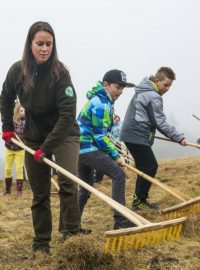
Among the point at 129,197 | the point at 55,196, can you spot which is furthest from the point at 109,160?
the point at 55,196

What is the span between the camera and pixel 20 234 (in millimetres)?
5383

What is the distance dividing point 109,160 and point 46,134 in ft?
3.44

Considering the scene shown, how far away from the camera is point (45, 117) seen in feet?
13.9

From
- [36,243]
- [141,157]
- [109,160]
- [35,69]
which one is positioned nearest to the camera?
[35,69]

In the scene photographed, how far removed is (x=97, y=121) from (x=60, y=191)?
3.28 ft

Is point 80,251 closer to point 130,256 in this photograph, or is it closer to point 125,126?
point 130,256

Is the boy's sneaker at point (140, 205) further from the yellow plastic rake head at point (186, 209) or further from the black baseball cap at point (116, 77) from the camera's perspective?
the black baseball cap at point (116, 77)

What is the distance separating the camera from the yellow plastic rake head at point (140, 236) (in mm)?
3619

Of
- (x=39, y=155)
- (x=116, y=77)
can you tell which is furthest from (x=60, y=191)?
(x=116, y=77)

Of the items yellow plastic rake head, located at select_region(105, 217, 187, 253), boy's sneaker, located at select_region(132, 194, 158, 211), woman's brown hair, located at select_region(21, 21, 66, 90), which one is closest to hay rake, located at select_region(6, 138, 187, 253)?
yellow plastic rake head, located at select_region(105, 217, 187, 253)

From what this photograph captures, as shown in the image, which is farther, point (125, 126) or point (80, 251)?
point (125, 126)

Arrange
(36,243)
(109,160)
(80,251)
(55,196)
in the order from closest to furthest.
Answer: (80,251) → (36,243) → (109,160) → (55,196)

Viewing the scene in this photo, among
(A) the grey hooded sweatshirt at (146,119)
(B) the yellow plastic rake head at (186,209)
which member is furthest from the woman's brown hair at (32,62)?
(A) the grey hooded sweatshirt at (146,119)

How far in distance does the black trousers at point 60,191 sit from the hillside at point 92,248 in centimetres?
23
